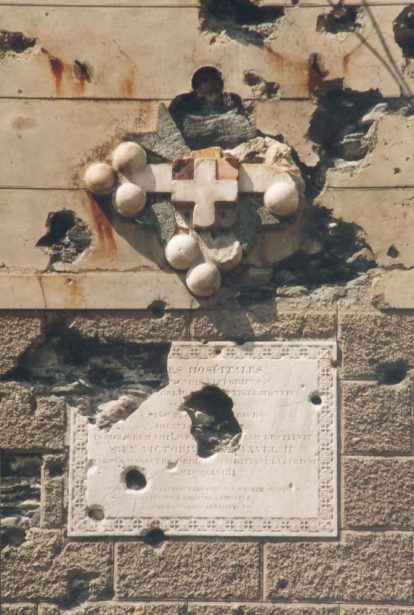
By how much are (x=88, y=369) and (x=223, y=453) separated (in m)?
0.89

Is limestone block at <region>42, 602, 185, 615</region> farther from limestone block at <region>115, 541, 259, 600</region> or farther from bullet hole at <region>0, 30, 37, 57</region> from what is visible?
bullet hole at <region>0, 30, 37, 57</region>

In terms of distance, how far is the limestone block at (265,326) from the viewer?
10.6 meters

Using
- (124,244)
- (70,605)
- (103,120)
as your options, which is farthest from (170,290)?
(70,605)

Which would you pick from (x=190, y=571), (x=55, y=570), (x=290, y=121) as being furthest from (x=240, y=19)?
(x=55, y=570)

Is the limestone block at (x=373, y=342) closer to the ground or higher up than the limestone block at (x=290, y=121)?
closer to the ground

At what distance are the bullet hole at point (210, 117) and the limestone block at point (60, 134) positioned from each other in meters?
0.17

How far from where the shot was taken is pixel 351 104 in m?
10.8

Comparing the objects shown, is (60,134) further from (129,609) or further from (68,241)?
(129,609)

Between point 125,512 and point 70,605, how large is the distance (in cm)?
59

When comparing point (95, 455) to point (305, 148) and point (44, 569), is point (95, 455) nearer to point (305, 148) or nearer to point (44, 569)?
point (44, 569)

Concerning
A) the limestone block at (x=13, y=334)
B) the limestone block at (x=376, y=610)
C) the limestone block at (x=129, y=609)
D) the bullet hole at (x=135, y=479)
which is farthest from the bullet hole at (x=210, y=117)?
the limestone block at (x=376, y=610)

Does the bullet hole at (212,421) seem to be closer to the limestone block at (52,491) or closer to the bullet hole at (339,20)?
the limestone block at (52,491)

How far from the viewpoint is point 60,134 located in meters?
10.8

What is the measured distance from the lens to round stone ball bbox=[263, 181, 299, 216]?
1064cm
